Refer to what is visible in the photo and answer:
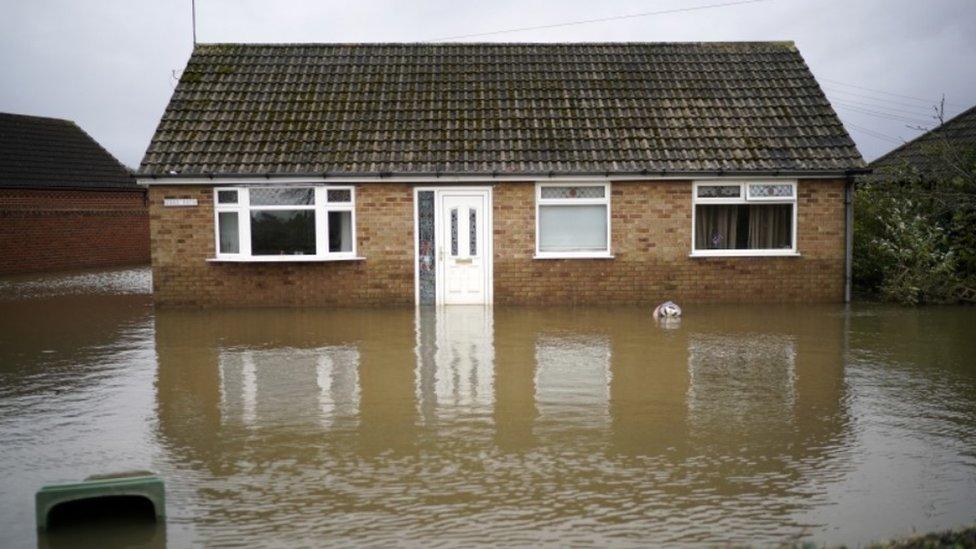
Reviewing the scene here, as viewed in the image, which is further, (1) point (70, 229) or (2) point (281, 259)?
(1) point (70, 229)

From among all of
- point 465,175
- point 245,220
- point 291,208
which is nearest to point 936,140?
point 465,175

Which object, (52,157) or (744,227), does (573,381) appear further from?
(52,157)

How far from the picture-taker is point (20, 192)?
91.8 ft

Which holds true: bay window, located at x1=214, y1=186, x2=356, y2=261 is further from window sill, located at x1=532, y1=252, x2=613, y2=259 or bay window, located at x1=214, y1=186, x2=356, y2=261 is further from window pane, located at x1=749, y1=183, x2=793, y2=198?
window pane, located at x1=749, y1=183, x2=793, y2=198

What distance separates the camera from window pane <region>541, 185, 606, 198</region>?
16984 millimetres

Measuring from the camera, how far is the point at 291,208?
16.8 meters

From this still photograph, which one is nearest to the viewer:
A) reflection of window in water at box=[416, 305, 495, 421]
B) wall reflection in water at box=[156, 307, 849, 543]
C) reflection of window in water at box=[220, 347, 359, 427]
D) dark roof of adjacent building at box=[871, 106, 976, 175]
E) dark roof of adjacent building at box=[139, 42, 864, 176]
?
wall reflection in water at box=[156, 307, 849, 543]

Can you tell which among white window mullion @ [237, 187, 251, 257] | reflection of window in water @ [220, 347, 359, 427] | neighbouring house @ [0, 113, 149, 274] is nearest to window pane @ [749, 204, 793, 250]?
reflection of window in water @ [220, 347, 359, 427]

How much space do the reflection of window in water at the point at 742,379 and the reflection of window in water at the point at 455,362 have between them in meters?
2.20

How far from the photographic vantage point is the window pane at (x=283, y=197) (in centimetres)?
1680

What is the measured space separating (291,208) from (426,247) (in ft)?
8.67

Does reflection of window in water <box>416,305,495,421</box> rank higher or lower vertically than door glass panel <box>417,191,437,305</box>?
lower

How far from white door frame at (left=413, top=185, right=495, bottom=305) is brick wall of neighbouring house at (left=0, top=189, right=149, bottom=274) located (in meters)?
17.2

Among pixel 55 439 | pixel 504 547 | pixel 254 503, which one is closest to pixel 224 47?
pixel 55 439
